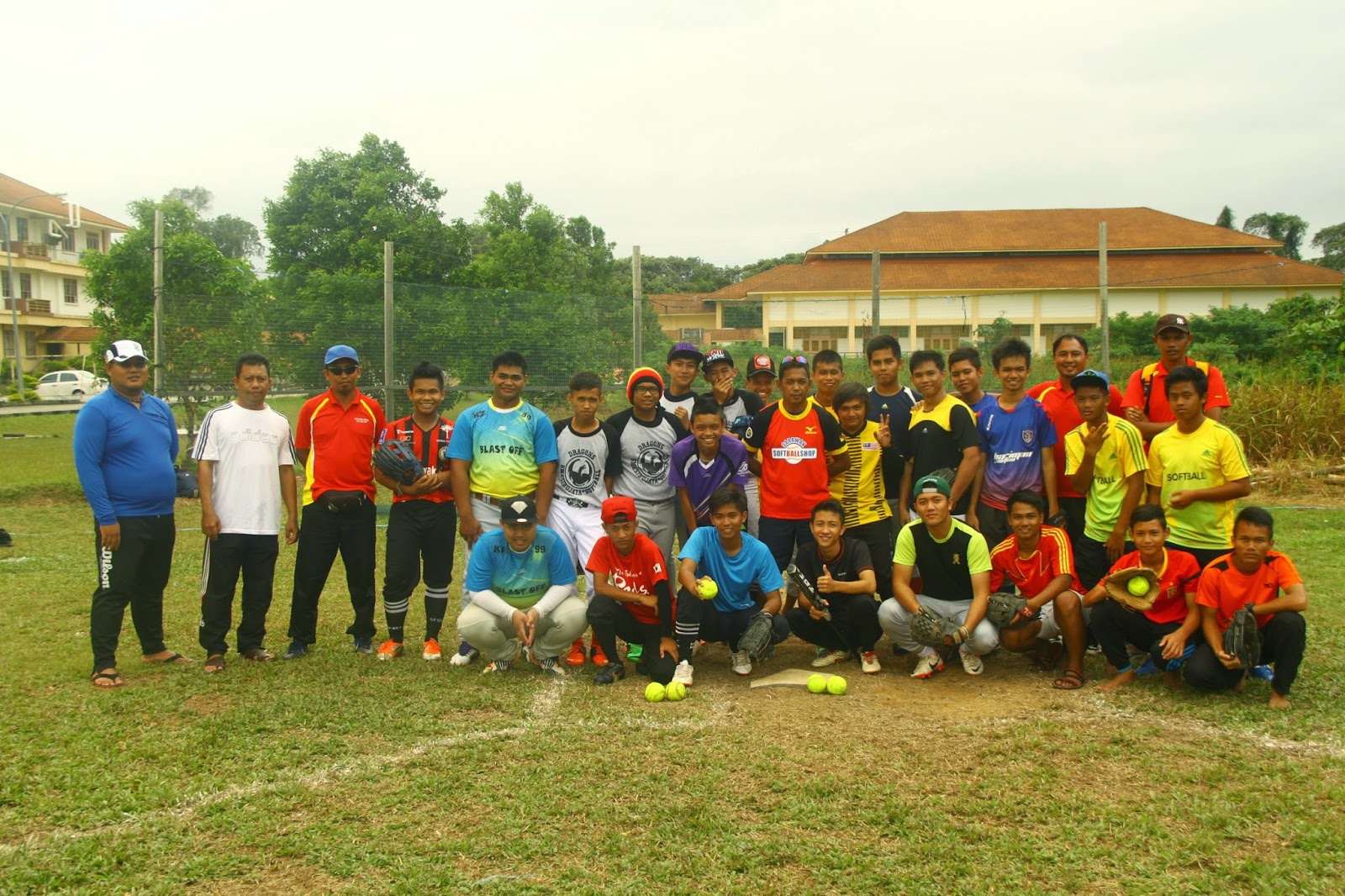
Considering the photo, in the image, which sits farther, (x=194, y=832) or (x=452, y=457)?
(x=452, y=457)

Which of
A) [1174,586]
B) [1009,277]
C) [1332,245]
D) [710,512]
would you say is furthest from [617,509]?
[1332,245]

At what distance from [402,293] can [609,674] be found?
7450 mm

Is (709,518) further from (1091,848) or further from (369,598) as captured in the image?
(1091,848)

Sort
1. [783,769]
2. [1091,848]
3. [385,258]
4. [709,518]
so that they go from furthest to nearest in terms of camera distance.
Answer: [385,258] < [709,518] < [783,769] < [1091,848]

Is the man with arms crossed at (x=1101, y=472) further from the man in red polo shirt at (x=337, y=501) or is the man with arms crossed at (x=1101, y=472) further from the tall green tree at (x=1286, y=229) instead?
the tall green tree at (x=1286, y=229)

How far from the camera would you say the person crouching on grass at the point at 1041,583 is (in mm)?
5477

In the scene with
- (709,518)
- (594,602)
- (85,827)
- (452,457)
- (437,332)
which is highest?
(437,332)

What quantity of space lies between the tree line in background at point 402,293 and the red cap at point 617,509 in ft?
21.1

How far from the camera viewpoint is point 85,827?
3760 mm

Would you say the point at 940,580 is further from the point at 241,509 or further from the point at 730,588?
the point at 241,509

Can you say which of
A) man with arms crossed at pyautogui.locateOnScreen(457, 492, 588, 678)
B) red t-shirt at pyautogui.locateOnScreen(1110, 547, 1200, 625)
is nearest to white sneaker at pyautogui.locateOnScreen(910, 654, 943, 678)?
red t-shirt at pyautogui.locateOnScreen(1110, 547, 1200, 625)

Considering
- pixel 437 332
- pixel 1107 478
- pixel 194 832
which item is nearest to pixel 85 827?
pixel 194 832

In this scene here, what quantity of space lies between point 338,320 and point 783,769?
9.20 m

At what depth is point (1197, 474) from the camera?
5.43 metres
